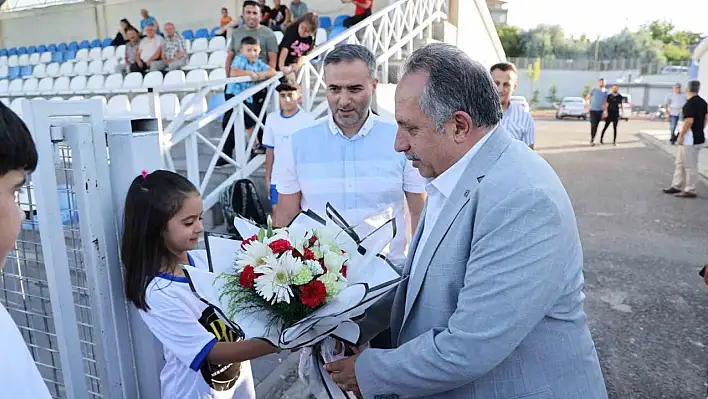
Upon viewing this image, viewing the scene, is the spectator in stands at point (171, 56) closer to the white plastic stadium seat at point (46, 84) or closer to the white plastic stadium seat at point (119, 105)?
the white plastic stadium seat at point (119, 105)

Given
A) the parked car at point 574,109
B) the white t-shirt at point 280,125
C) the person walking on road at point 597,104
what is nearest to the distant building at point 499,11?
the parked car at point 574,109

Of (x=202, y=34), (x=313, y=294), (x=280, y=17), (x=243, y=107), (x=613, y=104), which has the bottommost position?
(x=313, y=294)

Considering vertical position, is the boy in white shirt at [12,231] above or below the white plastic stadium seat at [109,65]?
below

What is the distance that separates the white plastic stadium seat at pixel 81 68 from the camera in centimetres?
1142

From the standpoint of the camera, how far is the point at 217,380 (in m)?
1.83

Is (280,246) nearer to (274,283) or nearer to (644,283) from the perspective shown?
(274,283)

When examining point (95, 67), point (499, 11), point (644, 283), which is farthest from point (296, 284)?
point (499, 11)

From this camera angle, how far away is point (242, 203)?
5.27m

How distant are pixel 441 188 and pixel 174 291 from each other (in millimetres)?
965

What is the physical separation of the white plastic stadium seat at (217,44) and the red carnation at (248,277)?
10021 millimetres

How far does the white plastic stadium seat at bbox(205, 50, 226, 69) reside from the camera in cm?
963

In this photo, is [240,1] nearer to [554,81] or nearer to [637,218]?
[637,218]

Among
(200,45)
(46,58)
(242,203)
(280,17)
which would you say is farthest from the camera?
Answer: (46,58)

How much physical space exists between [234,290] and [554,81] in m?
52.6
